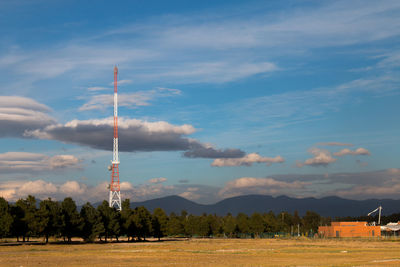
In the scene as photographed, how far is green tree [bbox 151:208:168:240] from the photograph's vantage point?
582 feet

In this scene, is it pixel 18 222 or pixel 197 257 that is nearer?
A: pixel 197 257

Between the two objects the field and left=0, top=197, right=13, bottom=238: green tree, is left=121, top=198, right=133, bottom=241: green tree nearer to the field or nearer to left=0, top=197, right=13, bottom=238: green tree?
left=0, top=197, right=13, bottom=238: green tree

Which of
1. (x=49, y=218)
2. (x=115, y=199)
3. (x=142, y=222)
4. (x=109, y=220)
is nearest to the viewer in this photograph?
(x=49, y=218)

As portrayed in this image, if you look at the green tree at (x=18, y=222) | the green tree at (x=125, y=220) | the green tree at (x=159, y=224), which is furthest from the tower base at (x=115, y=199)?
the green tree at (x=18, y=222)

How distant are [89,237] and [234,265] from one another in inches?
3370

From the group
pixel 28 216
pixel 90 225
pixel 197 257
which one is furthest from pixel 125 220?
pixel 197 257

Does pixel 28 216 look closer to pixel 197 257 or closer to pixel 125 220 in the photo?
pixel 125 220

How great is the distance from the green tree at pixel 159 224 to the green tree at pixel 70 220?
4989 cm

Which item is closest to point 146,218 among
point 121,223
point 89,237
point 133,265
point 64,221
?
point 121,223

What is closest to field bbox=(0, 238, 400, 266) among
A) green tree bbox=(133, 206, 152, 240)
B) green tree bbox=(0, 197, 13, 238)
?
green tree bbox=(0, 197, 13, 238)

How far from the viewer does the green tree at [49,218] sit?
11675 cm

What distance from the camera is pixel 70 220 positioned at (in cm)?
12750

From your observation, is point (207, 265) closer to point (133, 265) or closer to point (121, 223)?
point (133, 265)

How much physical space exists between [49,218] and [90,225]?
56.3 ft
